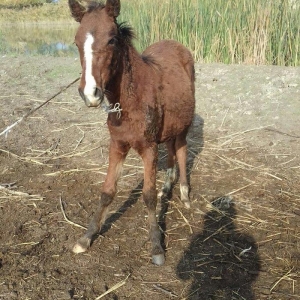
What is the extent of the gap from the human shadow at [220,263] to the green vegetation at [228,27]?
5502 millimetres

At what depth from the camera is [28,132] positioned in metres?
6.24

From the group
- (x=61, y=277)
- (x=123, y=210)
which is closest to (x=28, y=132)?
(x=123, y=210)

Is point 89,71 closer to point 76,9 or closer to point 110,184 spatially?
point 76,9

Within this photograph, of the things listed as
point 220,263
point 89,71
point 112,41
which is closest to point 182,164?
point 220,263

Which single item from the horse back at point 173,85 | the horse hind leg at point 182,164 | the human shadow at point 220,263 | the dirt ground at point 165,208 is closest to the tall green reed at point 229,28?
the dirt ground at point 165,208

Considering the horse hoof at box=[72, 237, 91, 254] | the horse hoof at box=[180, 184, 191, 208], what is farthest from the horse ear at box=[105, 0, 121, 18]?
the horse hoof at box=[180, 184, 191, 208]

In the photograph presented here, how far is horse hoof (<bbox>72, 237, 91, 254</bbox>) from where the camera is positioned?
3.46 metres

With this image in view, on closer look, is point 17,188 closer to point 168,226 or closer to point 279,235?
point 168,226

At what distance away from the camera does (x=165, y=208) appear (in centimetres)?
435

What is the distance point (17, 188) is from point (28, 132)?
1.85 metres

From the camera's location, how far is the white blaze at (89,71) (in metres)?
2.65

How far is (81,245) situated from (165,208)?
1.16 m

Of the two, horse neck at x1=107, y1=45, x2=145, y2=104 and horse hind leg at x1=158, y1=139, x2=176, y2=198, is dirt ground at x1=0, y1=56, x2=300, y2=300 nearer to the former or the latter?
horse hind leg at x1=158, y1=139, x2=176, y2=198

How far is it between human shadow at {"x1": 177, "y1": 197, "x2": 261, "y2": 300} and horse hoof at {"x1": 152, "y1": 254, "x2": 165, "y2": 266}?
14 cm
